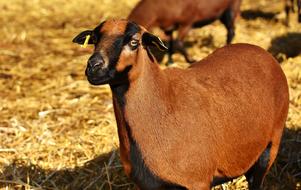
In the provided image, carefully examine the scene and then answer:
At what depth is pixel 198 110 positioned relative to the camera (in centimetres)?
454

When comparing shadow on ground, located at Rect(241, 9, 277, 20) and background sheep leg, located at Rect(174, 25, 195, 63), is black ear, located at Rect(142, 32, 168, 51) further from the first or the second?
shadow on ground, located at Rect(241, 9, 277, 20)

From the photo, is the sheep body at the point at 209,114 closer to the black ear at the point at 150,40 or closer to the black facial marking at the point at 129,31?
the black ear at the point at 150,40

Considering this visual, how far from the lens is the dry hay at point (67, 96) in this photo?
6.39 m

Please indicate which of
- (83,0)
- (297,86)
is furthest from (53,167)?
(83,0)

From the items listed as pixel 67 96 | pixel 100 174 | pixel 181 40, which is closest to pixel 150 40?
pixel 100 174

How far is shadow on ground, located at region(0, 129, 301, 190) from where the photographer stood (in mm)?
6152

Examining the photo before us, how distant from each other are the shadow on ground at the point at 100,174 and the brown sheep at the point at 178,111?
130 cm

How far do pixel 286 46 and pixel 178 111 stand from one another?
6.55 meters

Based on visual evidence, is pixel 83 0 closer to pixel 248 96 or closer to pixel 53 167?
pixel 53 167

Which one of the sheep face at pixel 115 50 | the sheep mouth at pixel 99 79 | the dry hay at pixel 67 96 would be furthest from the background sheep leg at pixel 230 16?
the sheep mouth at pixel 99 79

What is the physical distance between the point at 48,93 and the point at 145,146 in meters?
4.62

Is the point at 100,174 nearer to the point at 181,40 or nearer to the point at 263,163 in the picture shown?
the point at 263,163

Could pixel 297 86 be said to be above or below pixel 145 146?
below

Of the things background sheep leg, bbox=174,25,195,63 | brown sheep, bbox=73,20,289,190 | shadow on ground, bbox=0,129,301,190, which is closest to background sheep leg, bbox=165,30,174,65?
background sheep leg, bbox=174,25,195,63
